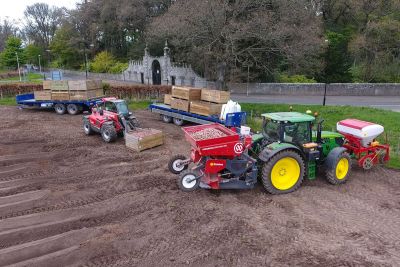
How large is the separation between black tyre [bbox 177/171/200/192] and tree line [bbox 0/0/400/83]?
40.8 feet

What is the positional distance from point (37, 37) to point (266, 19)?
6738 centimetres

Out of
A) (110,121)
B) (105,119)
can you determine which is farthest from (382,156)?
(105,119)

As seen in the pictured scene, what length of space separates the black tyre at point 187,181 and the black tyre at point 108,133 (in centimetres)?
576

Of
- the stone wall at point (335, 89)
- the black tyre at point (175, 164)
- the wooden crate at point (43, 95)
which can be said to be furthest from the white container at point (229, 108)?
the stone wall at point (335, 89)

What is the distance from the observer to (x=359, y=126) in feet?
31.6

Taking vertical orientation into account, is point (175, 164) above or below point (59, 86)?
below

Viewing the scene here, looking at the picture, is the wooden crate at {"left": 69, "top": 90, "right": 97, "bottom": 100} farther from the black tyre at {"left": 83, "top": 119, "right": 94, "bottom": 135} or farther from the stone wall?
the stone wall

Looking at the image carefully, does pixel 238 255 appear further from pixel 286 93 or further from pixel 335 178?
pixel 286 93

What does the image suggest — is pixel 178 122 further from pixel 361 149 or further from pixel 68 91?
pixel 361 149

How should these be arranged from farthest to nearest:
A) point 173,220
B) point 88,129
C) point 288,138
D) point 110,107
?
point 88,129 → point 110,107 → point 288,138 → point 173,220

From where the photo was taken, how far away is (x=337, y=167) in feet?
29.4

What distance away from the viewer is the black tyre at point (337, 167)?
875cm

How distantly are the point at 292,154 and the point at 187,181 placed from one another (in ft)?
9.23

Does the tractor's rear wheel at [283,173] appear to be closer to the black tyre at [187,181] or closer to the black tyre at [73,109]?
the black tyre at [187,181]
